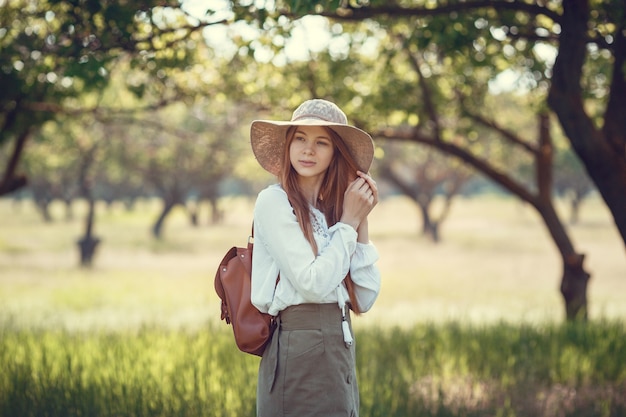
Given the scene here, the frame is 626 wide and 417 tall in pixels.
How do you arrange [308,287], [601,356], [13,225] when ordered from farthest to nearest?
1. [13,225]
2. [601,356]
3. [308,287]

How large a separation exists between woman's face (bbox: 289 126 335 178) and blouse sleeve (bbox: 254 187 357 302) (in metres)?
0.17

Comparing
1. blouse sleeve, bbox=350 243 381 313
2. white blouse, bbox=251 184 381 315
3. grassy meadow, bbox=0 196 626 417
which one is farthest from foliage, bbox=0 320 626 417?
white blouse, bbox=251 184 381 315

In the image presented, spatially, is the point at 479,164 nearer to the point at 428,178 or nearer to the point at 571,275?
the point at 571,275

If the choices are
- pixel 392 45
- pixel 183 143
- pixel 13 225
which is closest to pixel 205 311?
pixel 392 45

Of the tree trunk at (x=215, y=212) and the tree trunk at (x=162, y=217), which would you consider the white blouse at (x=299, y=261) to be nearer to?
the tree trunk at (x=162, y=217)

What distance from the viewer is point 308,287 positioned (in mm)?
2559

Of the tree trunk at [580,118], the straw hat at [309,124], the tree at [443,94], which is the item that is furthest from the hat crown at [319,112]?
the tree at [443,94]

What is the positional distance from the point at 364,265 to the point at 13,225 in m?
49.9

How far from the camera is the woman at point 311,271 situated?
2607 mm

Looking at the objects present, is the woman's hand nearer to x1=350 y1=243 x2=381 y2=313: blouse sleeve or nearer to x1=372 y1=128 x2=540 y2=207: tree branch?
x1=350 y1=243 x2=381 y2=313: blouse sleeve

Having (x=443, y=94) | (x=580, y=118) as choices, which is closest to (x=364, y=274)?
(x=580, y=118)

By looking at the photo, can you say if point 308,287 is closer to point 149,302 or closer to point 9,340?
point 9,340

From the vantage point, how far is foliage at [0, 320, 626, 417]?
4.90m

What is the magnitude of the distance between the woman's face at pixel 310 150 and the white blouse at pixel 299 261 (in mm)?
132
